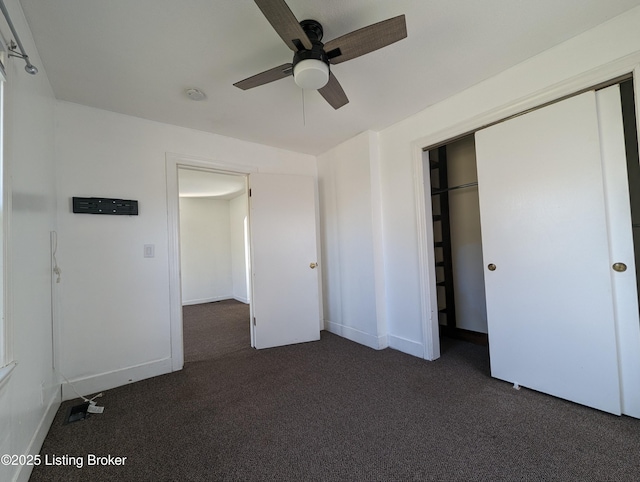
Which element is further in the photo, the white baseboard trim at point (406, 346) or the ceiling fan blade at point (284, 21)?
the white baseboard trim at point (406, 346)

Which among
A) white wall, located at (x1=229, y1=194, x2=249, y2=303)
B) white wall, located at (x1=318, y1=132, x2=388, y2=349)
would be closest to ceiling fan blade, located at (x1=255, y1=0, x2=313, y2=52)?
white wall, located at (x1=318, y1=132, x2=388, y2=349)

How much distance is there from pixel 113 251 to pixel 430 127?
3078mm

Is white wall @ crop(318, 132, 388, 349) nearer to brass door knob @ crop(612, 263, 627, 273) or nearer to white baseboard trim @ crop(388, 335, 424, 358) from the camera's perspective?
white baseboard trim @ crop(388, 335, 424, 358)

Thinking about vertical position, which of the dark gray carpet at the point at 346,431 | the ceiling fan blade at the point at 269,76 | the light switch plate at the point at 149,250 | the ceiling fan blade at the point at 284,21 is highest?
the ceiling fan blade at the point at 269,76

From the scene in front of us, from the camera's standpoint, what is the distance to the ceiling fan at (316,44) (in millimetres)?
1252

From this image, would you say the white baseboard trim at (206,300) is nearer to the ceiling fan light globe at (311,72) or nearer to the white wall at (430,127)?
the white wall at (430,127)

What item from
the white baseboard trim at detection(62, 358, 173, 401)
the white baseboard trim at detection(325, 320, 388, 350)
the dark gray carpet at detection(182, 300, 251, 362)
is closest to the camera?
the white baseboard trim at detection(62, 358, 173, 401)

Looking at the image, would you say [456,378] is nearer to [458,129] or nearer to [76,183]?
[458,129]

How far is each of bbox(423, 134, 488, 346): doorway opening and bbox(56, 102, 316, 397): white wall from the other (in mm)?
2934

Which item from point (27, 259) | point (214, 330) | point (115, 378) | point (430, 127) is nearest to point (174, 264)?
point (115, 378)

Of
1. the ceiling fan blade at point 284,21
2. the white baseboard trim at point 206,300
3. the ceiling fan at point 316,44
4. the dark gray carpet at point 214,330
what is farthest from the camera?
the white baseboard trim at point 206,300

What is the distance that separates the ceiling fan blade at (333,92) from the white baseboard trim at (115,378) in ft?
8.76

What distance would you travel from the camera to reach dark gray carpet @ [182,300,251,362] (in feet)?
10.3

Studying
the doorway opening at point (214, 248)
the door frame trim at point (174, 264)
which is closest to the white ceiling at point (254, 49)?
the door frame trim at point (174, 264)
